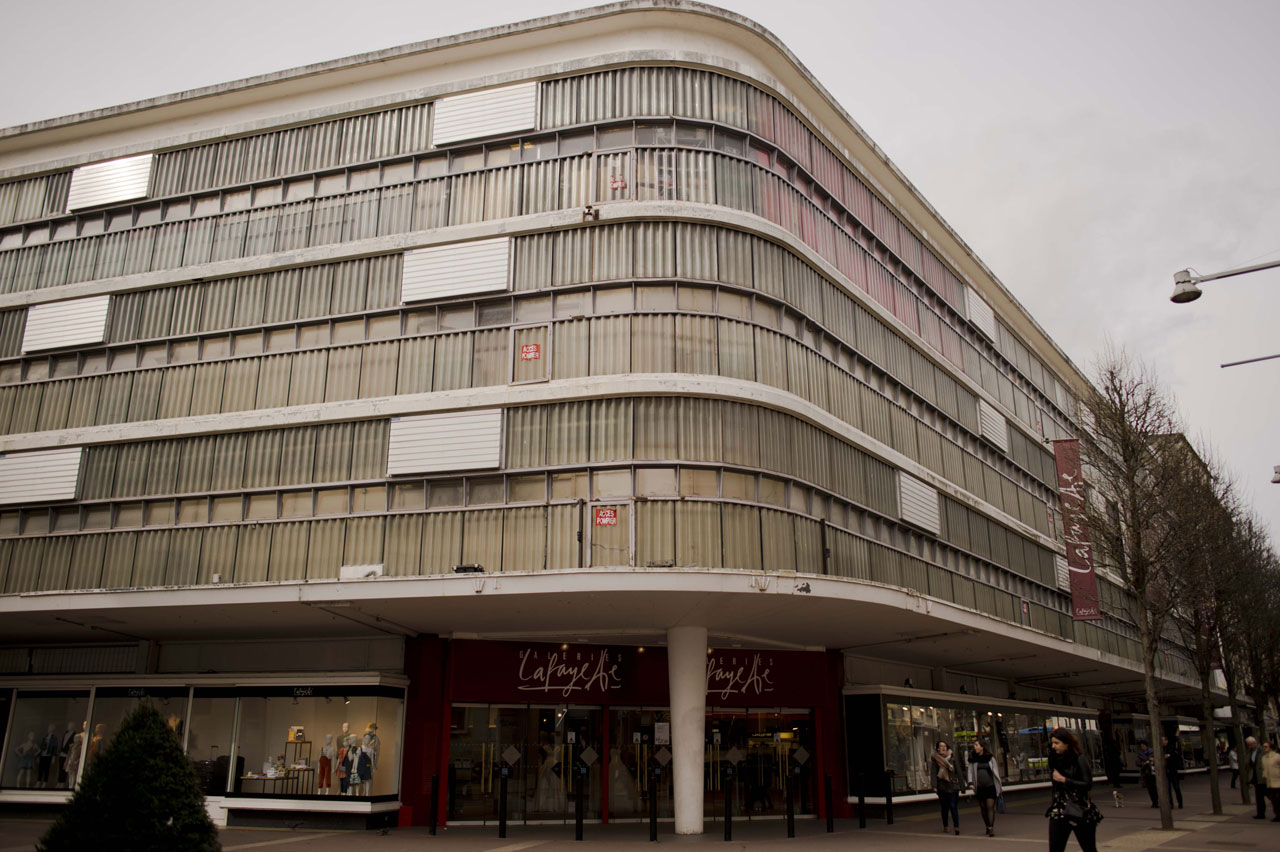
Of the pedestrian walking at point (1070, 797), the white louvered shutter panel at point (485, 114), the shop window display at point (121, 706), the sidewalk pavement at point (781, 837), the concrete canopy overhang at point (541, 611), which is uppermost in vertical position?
the white louvered shutter panel at point (485, 114)

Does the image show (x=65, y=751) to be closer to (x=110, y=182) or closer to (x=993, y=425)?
(x=110, y=182)

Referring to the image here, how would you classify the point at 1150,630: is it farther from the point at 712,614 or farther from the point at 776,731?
the point at 712,614

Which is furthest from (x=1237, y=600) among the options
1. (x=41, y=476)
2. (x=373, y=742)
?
(x=41, y=476)

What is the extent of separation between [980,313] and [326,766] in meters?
24.2

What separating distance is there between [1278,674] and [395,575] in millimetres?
44135

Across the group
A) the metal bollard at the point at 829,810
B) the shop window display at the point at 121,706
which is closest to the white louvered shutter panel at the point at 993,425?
the metal bollard at the point at 829,810

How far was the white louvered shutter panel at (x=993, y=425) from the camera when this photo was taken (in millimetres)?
30031

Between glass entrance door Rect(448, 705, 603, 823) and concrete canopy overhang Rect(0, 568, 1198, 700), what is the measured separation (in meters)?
1.70

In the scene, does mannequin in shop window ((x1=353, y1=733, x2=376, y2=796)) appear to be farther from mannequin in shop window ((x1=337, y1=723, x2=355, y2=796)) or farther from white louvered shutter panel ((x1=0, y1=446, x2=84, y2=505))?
white louvered shutter panel ((x1=0, y1=446, x2=84, y2=505))

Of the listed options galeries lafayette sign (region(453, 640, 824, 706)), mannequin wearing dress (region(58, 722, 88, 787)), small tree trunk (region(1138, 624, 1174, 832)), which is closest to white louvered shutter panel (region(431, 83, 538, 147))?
galeries lafayette sign (region(453, 640, 824, 706))

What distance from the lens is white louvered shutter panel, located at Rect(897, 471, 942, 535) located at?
23016 mm

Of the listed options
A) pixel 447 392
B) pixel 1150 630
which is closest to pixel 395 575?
pixel 447 392

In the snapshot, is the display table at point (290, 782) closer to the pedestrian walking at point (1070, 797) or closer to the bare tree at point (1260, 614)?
the pedestrian walking at point (1070, 797)

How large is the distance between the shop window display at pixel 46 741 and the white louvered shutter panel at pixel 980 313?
27189mm
